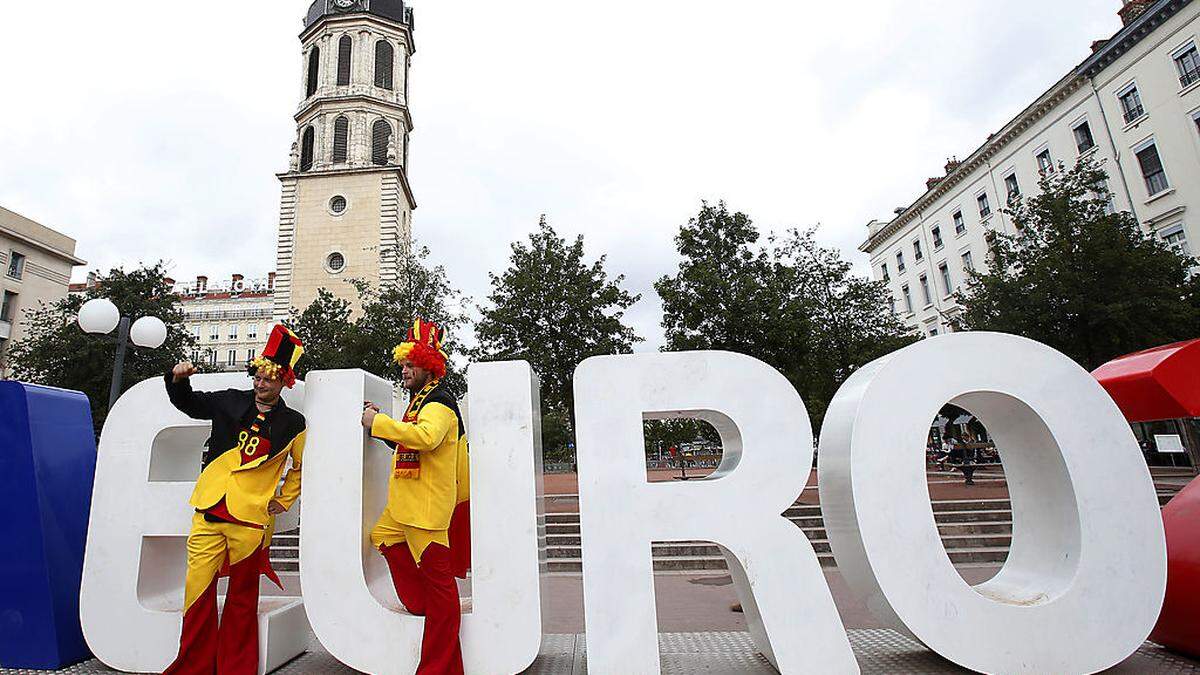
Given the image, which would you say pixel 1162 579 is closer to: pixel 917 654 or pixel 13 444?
pixel 917 654

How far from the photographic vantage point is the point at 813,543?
390 inches

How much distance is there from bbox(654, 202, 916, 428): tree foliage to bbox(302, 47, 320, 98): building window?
32.2 metres

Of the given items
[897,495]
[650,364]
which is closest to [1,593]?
[650,364]

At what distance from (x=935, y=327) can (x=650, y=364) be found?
129 ft

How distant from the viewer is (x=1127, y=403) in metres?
4.30

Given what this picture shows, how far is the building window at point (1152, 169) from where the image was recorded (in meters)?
23.6

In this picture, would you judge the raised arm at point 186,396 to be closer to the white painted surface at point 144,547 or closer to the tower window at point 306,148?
the white painted surface at point 144,547

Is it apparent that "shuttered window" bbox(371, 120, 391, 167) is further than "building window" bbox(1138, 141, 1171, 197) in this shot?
Yes

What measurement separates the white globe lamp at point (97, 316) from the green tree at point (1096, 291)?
1938 centimetres

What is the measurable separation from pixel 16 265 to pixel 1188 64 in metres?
53.5

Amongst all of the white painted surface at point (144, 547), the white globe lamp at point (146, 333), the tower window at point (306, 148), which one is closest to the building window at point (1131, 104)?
the white painted surface at point (144, 547)

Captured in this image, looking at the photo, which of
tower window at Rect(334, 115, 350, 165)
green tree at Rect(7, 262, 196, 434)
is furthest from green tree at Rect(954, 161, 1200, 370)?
tower window at Rect(334, 115, 350, 165)

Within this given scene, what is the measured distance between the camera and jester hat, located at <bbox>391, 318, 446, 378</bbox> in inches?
156

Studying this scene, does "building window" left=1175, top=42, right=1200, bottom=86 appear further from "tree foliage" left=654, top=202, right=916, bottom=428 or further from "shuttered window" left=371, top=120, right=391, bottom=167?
"shuttered window" left=371, top=120, right=391, bottom=167
